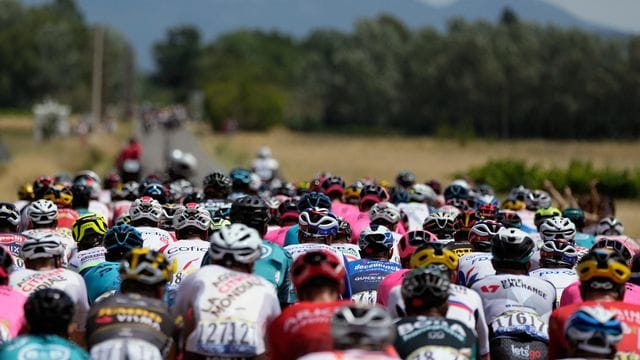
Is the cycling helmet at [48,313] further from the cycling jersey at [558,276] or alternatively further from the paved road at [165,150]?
the paved road at [165,150]

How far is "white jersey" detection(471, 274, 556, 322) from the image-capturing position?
8.02m

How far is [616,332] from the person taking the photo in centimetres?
615

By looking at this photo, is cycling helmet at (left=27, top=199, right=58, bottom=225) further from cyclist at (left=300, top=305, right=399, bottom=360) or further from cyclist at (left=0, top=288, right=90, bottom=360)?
cyclist at (left=300, top=305, right=399, bottom=360)

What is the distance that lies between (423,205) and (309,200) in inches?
120

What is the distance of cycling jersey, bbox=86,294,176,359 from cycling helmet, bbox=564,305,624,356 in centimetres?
257

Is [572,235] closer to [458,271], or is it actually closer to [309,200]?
[458,271]

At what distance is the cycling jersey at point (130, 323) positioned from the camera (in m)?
6.34

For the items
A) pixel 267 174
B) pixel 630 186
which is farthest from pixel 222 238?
pixel 630 186

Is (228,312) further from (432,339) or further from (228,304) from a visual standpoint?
(432,339)

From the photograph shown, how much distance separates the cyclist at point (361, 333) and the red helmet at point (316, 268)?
2.99 feet

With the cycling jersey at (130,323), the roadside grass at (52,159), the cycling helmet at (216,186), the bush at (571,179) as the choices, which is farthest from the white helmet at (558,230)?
the bush at (571,179)

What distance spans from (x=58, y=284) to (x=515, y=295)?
3.53 metres

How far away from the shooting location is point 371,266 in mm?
8984

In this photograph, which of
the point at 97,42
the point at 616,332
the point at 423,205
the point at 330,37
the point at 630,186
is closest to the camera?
the point at 616,332
